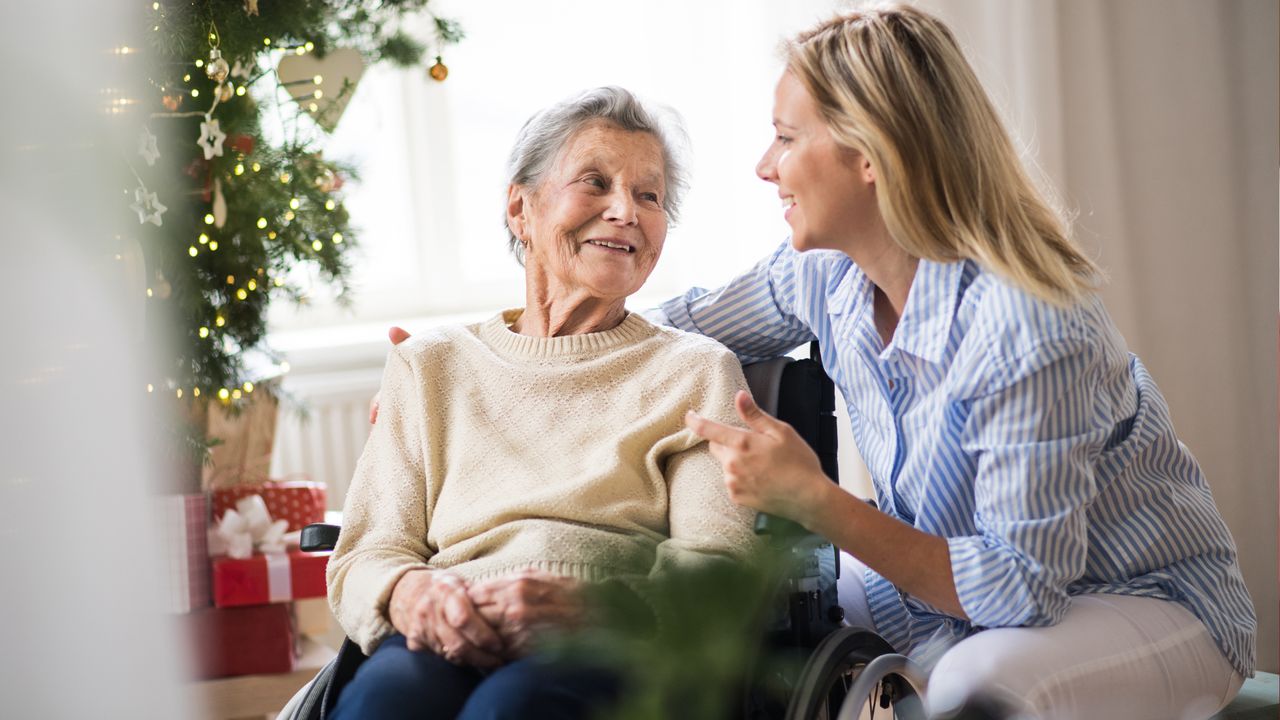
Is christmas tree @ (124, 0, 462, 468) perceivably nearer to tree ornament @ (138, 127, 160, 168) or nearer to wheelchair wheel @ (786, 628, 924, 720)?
tree ornament @ (138, 127, 160, 168)

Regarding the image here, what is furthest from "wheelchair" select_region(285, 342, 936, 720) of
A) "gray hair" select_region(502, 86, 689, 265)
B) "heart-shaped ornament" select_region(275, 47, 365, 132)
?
"heart-shaped ornament" select_region(275, 47, 365, 132)

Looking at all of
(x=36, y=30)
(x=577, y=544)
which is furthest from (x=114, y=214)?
(x=577, y=544)

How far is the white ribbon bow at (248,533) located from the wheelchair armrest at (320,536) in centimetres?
103

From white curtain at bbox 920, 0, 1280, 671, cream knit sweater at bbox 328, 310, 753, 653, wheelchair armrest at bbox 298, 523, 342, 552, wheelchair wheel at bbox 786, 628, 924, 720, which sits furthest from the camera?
white curtain at bbox 920, 0, 1280, 671

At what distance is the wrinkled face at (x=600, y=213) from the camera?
176 centimetres

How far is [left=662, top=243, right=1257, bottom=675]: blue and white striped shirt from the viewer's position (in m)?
1.41

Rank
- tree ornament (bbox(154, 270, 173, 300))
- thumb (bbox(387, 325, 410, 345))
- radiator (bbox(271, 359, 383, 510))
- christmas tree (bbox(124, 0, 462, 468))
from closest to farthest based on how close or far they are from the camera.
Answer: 1. thumb (bbox(387, 325, 410, 345))
2. christmas tree (bbox(124, 0, 462, 468))
3. tree ornament (bbox(154, 270, 173, 300))
4. radiator (bbox(271, 359, 383, 510))

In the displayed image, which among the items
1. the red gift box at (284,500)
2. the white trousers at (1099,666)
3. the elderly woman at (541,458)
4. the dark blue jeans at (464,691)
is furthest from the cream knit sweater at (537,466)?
the red gift box at (284,500)

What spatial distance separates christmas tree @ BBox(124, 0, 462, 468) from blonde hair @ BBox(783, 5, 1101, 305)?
1.25 metres

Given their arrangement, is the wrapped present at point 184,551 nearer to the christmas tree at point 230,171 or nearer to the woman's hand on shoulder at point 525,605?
the christmas tree at point 230,171

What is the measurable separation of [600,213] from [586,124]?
14 cm

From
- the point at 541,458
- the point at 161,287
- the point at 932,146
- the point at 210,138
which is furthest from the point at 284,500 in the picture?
the point at 932,146

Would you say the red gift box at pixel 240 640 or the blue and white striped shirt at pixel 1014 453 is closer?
the blue and white striped shirt at pixel 1014 453

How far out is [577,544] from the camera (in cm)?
156
